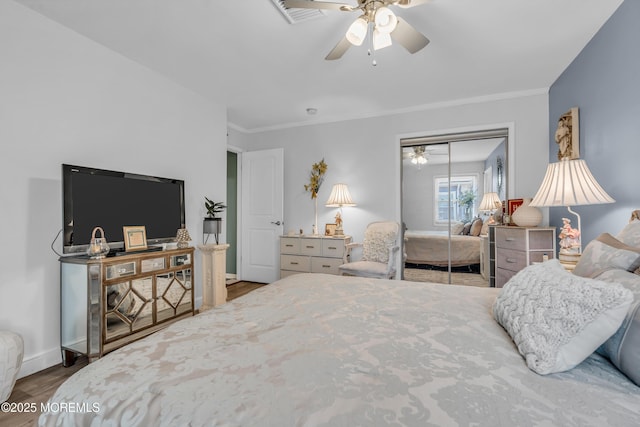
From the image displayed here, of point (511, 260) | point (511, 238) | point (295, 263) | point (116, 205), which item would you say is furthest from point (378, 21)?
point (295, 263)

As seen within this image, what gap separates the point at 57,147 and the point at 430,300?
2903 millimetres

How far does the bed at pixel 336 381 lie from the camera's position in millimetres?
699

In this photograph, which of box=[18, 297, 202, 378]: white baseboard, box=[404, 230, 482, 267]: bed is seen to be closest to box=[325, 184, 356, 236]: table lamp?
box=[404, 230, 482, 267]: bed

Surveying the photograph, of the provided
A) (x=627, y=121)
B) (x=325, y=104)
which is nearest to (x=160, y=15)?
(x=325, y=104)

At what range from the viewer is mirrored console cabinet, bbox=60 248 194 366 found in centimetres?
217

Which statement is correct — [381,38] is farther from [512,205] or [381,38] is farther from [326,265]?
[326,265]

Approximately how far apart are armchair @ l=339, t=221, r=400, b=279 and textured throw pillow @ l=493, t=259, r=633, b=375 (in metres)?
2.50

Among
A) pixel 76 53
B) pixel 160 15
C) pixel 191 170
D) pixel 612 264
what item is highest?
pixel 160 15

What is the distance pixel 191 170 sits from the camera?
3.53m

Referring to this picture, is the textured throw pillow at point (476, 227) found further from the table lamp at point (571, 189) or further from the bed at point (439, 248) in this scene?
the table lamp at point (571, 189)

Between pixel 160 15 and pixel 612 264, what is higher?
pixel 160 15

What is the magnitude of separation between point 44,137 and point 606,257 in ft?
11.5

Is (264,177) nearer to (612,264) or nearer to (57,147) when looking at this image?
(57,147)

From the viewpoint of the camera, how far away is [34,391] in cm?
195
